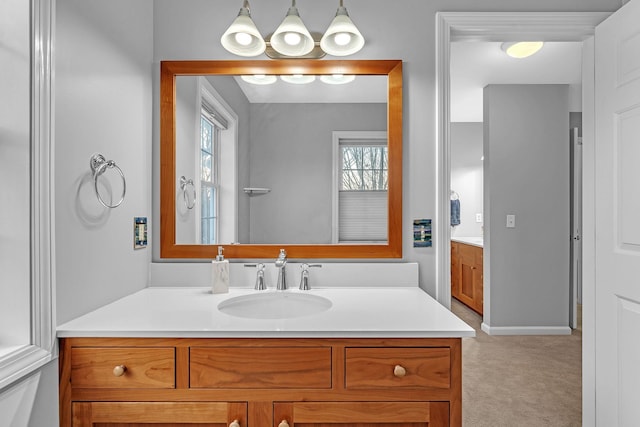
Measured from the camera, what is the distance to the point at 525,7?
1.72 metres

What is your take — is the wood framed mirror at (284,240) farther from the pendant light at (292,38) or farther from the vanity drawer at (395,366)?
the vanity drawer at (395,366)

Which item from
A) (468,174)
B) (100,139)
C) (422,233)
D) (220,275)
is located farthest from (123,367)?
(468,174)

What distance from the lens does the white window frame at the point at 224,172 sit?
175 centimetres

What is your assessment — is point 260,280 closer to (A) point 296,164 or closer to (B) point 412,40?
(A) point 296,164

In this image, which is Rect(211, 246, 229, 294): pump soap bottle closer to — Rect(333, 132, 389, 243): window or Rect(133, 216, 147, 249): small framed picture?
Rect(133, 216, 147, 249): small framed picture

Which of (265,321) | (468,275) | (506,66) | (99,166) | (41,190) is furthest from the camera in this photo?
(468,275)

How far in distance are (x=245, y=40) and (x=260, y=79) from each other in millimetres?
175

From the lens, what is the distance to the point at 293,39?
5.39 ft

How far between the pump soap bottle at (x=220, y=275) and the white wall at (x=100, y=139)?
34 cm

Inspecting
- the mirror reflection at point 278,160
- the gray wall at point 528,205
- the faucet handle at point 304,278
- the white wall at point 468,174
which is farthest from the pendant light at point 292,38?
the white wall at point 468,174

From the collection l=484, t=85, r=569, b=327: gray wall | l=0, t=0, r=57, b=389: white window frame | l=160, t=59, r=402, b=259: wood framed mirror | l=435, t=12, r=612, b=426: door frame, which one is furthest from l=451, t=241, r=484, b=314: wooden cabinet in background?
l=0, t=0, r=57, b=389: white window frame

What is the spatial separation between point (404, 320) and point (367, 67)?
3.71 feet

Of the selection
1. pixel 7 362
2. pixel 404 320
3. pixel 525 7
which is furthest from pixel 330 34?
pixel 7 362

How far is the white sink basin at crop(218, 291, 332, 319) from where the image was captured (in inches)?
60.3
